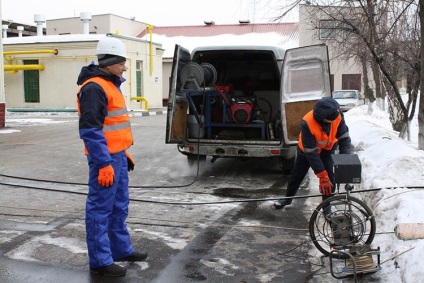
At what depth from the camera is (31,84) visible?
28.7m

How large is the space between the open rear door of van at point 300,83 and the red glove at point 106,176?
4722 millimetres

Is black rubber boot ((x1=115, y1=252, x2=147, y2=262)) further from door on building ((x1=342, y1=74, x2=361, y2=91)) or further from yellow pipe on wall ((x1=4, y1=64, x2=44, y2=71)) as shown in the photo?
door on building ((x1=342, y1=74, x2=361, y2=91))

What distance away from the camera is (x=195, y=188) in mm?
8180

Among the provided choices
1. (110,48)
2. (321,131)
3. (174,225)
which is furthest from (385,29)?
(110,48)

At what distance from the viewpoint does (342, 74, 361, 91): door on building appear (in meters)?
38.7

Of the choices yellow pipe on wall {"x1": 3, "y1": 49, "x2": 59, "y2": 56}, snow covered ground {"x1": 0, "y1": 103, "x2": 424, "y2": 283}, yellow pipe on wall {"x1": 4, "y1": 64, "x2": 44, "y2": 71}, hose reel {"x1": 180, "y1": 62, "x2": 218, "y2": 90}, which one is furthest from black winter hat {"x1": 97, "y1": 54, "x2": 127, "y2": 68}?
yellow pipe on wall {"x1": 4, "y1": 64, "x2": 44, "y2": 71}

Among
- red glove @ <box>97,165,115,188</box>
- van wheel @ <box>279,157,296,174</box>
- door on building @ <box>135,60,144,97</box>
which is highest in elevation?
door on building @ <box>135,60,144,97</box>

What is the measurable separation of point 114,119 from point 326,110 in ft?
7.41

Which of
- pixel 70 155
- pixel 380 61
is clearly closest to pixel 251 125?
pixel 380 61

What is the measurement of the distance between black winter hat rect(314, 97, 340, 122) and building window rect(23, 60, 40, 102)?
25.3 meters

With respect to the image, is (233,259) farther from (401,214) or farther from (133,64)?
(133,64)

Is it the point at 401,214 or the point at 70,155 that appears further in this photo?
the point at 70,155

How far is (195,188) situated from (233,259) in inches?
134

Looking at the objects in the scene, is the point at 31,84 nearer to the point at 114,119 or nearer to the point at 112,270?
the point at 114,119
